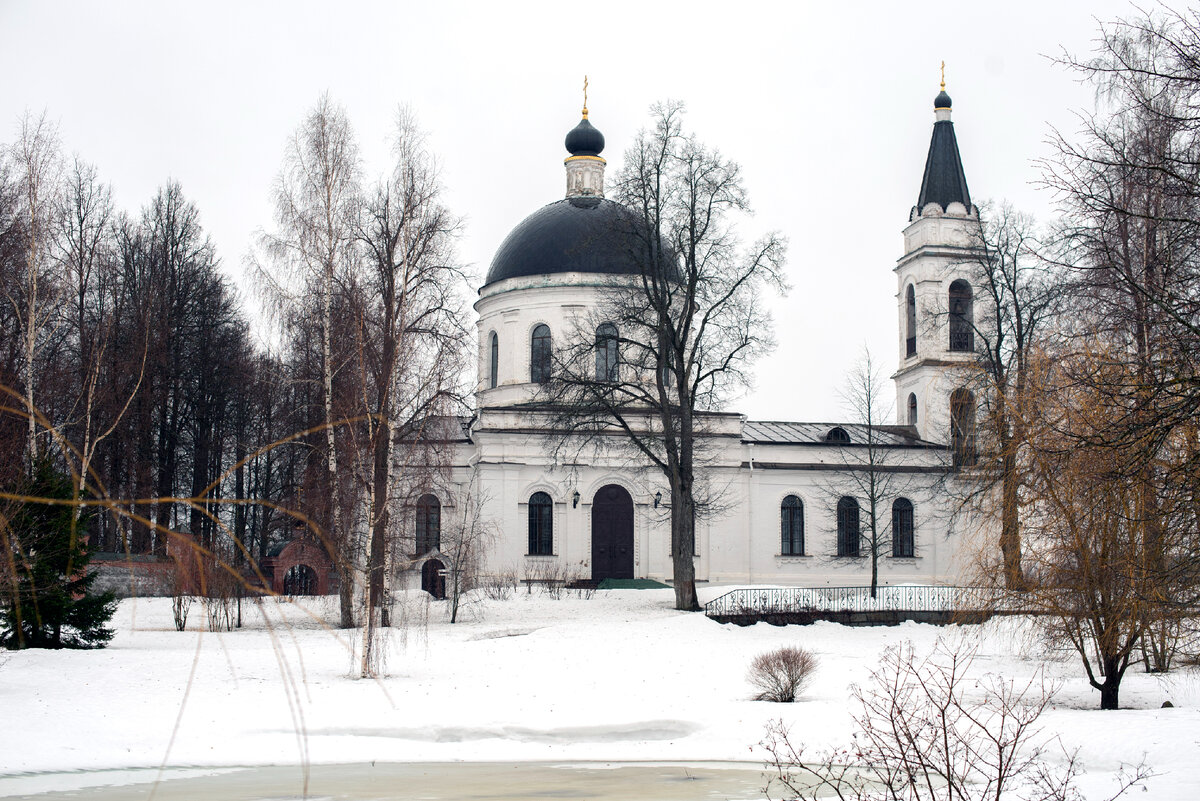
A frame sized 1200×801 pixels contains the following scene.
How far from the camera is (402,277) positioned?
83.0ft

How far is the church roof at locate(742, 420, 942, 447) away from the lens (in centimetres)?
4159

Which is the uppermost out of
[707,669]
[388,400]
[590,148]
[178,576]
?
[590,148]

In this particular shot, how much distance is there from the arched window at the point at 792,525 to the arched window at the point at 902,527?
3447 millimetres

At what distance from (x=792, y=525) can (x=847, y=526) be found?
2.05 m

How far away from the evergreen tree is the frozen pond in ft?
9.43

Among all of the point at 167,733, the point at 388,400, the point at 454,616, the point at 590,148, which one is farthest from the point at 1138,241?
the point at 590,148

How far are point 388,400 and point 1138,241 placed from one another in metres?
14.5

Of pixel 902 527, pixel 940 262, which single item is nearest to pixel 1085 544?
pixel 902 527

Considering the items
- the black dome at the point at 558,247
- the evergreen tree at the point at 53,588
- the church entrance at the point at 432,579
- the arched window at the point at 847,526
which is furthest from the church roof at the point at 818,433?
the evergreen tree at the point at 53,588

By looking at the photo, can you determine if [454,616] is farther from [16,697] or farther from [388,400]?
[16,697]

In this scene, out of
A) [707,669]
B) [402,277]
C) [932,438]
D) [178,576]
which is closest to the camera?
[707,669]

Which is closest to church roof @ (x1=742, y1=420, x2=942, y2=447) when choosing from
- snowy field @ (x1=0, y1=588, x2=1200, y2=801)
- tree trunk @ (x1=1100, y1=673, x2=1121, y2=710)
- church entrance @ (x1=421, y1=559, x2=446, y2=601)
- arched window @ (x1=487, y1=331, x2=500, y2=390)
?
arched window @ (x1=487, y1=331, x2=500, y2=390)

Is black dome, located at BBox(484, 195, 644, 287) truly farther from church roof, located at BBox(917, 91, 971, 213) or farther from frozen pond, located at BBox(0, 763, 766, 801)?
frozen pond, located at BBox(0, 763, 766, 801)

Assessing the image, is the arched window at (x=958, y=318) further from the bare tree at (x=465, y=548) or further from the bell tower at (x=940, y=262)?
the bare tree at (x=465, y=548)
